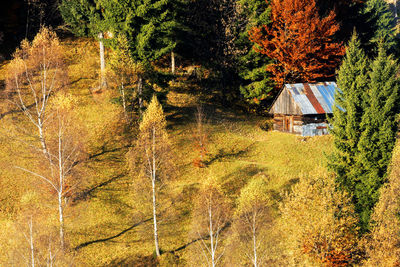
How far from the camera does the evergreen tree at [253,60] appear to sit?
42.2 metres

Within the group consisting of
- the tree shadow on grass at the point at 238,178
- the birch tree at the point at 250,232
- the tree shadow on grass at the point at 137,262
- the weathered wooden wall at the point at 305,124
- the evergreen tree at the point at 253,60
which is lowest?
the tree shadow on grass at the point at 137,262

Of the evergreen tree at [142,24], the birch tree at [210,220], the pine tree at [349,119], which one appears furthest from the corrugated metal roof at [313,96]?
the birch tree at [210,220]

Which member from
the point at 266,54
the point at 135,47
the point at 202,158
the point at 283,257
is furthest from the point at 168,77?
the point at 283,257

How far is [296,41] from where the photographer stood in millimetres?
41938

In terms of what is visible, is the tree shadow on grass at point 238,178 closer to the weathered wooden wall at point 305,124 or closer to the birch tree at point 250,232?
the birch tree at point 250,232

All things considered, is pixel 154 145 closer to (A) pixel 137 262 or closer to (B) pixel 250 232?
(A) pixel 137 262

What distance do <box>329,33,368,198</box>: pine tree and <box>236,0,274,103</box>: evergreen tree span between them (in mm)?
16067

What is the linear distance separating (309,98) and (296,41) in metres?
8.06

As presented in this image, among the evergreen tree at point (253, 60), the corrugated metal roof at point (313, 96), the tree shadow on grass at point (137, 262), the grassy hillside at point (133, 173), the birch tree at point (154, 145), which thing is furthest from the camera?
the evergreen tree at point (253, 60)

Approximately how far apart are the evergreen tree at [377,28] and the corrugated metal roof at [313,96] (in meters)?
8.07

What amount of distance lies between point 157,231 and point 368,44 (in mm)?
43247

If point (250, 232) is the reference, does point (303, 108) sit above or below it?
above

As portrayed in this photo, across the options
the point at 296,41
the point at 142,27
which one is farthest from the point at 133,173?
the point at 296,41

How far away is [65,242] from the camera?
24.0 meters
